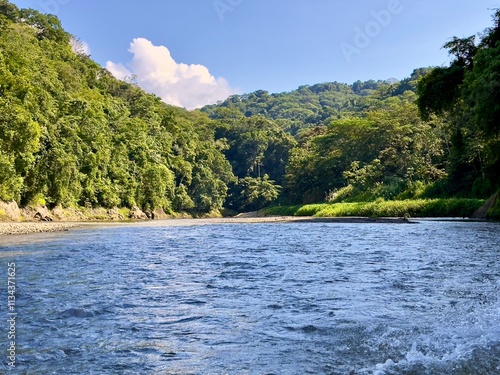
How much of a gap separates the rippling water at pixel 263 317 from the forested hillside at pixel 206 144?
60.1 ft

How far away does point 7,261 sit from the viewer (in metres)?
13.4

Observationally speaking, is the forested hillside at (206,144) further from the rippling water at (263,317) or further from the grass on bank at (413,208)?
the rippling water at (263,317)

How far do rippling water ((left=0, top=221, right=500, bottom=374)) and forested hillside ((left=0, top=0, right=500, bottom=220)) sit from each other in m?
18.3

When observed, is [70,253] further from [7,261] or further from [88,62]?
[88,62]

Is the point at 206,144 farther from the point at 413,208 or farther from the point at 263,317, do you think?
the point at 263,317

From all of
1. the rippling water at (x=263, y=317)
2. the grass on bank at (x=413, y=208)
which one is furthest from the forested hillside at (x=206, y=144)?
the rippling water at (x=263, y=317)

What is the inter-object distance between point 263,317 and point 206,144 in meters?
108

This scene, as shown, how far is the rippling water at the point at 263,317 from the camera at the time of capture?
4.84 meters

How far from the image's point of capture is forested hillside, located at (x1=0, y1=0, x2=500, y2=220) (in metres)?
33.4

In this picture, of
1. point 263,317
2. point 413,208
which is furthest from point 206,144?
point 263,317

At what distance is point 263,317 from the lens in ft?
22.2

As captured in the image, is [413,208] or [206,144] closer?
[413,208]

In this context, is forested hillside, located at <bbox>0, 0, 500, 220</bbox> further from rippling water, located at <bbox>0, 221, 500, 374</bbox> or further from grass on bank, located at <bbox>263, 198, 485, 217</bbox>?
rippling water, located at <bbox>0, 221, 500, 374</bbox>

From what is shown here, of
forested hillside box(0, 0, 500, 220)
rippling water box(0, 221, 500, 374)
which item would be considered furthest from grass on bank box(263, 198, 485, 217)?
rippling water box(0, 221, 500, 374)
